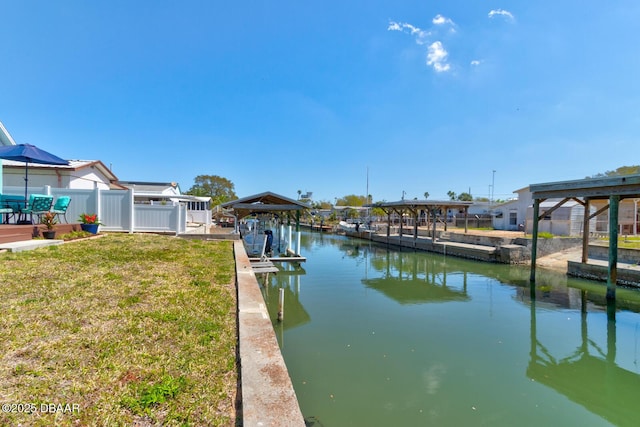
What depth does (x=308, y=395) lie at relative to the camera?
429cm

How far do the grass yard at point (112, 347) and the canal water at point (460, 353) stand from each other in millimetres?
1638

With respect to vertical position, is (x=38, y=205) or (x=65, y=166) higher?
(x=65, y=166)

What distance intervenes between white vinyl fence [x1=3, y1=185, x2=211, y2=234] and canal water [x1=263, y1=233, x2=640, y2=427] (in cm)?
526

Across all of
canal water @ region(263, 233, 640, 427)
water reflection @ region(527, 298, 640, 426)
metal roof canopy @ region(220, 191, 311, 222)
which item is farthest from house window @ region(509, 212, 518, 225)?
water reflection @ region(527, 298, 640, 426)

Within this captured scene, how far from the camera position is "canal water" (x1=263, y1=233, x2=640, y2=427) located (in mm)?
4098

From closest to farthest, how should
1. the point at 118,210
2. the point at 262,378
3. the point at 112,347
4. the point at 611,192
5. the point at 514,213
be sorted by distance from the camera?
1. the point at 262,378
2. the point at 112,347
3. the point at 611,192
4. the point at 118,210
5. the point at 514,213

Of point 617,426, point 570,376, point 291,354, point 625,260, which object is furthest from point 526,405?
point 625,260

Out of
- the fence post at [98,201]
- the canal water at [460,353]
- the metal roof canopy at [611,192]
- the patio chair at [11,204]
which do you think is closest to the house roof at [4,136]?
the fence post at [98,201]

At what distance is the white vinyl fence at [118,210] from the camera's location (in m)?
11.3

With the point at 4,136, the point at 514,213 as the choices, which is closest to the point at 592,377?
the point at 4,136

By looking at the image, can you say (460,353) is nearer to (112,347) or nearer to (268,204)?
(112,347)

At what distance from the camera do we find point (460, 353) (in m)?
5.75

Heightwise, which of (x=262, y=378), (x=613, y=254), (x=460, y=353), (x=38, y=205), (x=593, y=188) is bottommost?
(x=460, y=353)

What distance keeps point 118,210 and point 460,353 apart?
1215 centimetres
